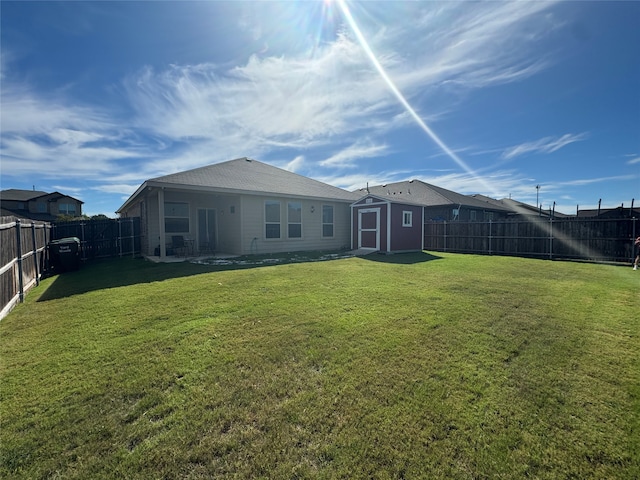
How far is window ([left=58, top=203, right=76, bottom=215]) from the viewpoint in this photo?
3628 centimetres

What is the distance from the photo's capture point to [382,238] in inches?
509

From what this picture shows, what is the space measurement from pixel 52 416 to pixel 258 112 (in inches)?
432

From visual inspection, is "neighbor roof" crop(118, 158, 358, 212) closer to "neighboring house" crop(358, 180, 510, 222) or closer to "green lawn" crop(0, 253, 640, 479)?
"neighboring house" crop(358, 180, 510, 222)

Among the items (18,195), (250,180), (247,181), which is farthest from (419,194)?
(18,195)

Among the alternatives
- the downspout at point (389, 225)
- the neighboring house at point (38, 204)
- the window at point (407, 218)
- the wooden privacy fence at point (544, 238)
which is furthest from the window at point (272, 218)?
the neighboring house at point (38, 204)

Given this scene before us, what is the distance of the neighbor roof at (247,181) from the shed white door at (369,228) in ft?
4.68

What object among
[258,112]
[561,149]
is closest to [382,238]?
[258,112]

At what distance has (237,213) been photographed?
11.5 meters

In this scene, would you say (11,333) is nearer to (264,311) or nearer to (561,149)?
(264,311)

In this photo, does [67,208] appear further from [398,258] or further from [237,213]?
[398,258]

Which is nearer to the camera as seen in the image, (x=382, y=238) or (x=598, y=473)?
(x=598, y=473)

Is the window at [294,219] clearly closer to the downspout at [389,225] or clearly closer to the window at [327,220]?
the window at [327,220]

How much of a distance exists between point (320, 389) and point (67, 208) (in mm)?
48376

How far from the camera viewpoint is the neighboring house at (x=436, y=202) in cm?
2014
